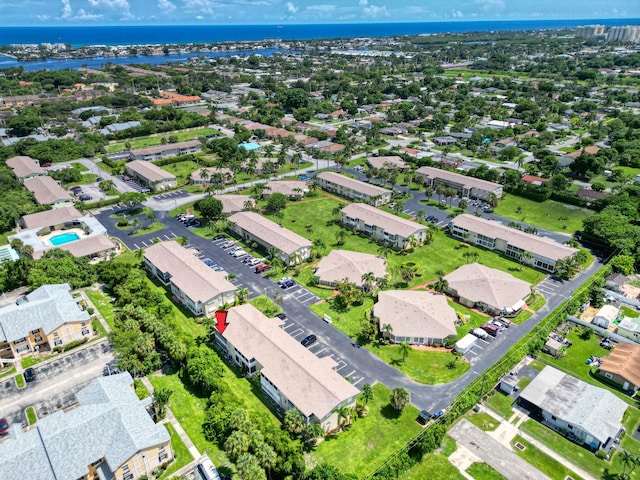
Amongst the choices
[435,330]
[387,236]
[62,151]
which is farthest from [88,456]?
[62,151]

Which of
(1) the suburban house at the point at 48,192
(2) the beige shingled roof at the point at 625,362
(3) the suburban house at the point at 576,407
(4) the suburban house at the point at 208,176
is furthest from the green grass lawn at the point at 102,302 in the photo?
(2) the beige shingled roof at the point at 625,362

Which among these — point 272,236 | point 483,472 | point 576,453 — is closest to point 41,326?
point 272,236

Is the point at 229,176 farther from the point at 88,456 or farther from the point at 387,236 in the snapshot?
the point at 88,456

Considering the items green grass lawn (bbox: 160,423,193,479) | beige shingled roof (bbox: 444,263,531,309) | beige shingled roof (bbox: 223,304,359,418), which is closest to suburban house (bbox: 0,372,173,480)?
green grass lawn (bbox: 160,423,193,479)

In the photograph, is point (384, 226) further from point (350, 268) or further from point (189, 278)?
point (189, 278)

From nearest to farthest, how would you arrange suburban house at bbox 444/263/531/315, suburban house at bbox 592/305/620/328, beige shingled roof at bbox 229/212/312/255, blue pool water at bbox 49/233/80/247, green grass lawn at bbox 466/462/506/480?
green grass lawn at bbox 466/462/506/480
suburban house at bbox 592/305/620/328
suburban house at bbox 444/263/531/315
beige shingled roof at bbox 229/212/312/255
blue pool water at bbox 49/233/80/247

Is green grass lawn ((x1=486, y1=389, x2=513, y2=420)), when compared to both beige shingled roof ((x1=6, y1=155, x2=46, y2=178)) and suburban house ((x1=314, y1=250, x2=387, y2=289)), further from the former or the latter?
beige shingled roof ((x1=6, y1=155, x2=46, y2=178))
